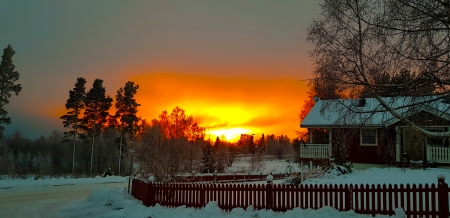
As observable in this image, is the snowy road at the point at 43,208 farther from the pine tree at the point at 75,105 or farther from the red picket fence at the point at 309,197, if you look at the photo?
the pine tree at the point at 75,105

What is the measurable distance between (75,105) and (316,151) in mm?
30948

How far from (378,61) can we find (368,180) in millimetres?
8239

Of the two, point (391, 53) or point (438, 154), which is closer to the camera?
point (391, 53)

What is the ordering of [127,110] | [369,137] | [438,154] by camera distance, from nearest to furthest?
[438,154] → [369,137] → [127,110]

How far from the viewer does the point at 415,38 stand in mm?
9102

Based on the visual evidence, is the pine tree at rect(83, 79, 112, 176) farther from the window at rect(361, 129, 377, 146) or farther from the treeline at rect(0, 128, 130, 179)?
the window at rect(361, 129, 377, 146)

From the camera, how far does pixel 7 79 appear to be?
33.0 metres

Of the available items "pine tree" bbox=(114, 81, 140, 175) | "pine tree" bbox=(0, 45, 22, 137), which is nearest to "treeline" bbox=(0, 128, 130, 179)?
"pine tree" bbox=(114, 81, 140, 175)

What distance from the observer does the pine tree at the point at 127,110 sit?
4772 centimetres

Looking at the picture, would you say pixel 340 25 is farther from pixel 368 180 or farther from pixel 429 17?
pixel 368 180

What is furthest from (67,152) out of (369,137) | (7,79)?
(369,137)

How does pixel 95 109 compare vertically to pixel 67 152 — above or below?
above

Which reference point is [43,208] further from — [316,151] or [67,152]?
[67,152]

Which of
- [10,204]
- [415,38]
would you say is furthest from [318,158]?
[10,204]
